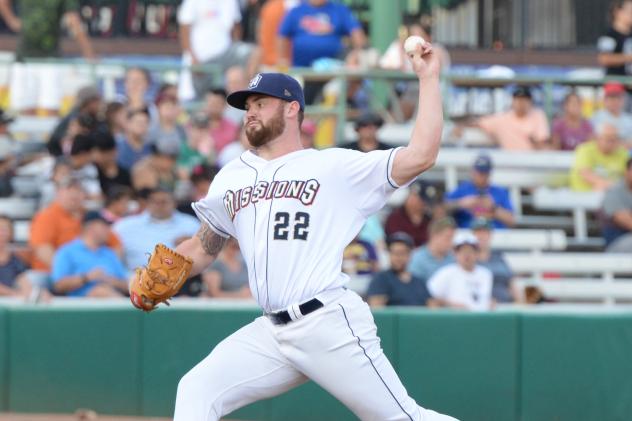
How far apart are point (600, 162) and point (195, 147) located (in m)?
3.52

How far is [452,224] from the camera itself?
10.7 meters

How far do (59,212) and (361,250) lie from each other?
7.19 ft

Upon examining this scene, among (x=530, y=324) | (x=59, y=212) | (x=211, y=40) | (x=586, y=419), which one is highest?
(x=211, y=40)

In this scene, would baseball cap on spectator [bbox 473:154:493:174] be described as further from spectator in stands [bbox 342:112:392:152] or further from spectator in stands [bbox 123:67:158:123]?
spectator in stands [bbox 123:67:158:123]

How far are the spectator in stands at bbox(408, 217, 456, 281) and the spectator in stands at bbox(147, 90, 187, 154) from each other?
96.8 inches

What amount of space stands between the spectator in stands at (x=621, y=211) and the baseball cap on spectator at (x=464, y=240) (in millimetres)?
1546

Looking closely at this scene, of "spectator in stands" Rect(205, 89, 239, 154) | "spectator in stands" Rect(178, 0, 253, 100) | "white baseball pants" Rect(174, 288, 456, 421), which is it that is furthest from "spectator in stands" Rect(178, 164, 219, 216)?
"white baseball pants" Rect(174, 288, 456, 421)

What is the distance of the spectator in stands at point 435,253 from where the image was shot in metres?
10.6

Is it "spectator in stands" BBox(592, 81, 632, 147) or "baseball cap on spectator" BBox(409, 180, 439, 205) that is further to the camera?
"spectator in stands" BBox(592, 81, 632, 147)

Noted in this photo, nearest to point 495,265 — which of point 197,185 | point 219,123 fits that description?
point 197,185

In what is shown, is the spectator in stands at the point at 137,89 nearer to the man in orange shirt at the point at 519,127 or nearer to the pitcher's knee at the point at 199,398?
the man in orange shirt at the point at 519,127

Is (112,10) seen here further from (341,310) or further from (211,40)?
(341,310)

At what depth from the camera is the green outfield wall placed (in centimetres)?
935

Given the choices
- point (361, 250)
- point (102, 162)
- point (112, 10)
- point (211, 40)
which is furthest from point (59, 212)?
point (112, 10)
